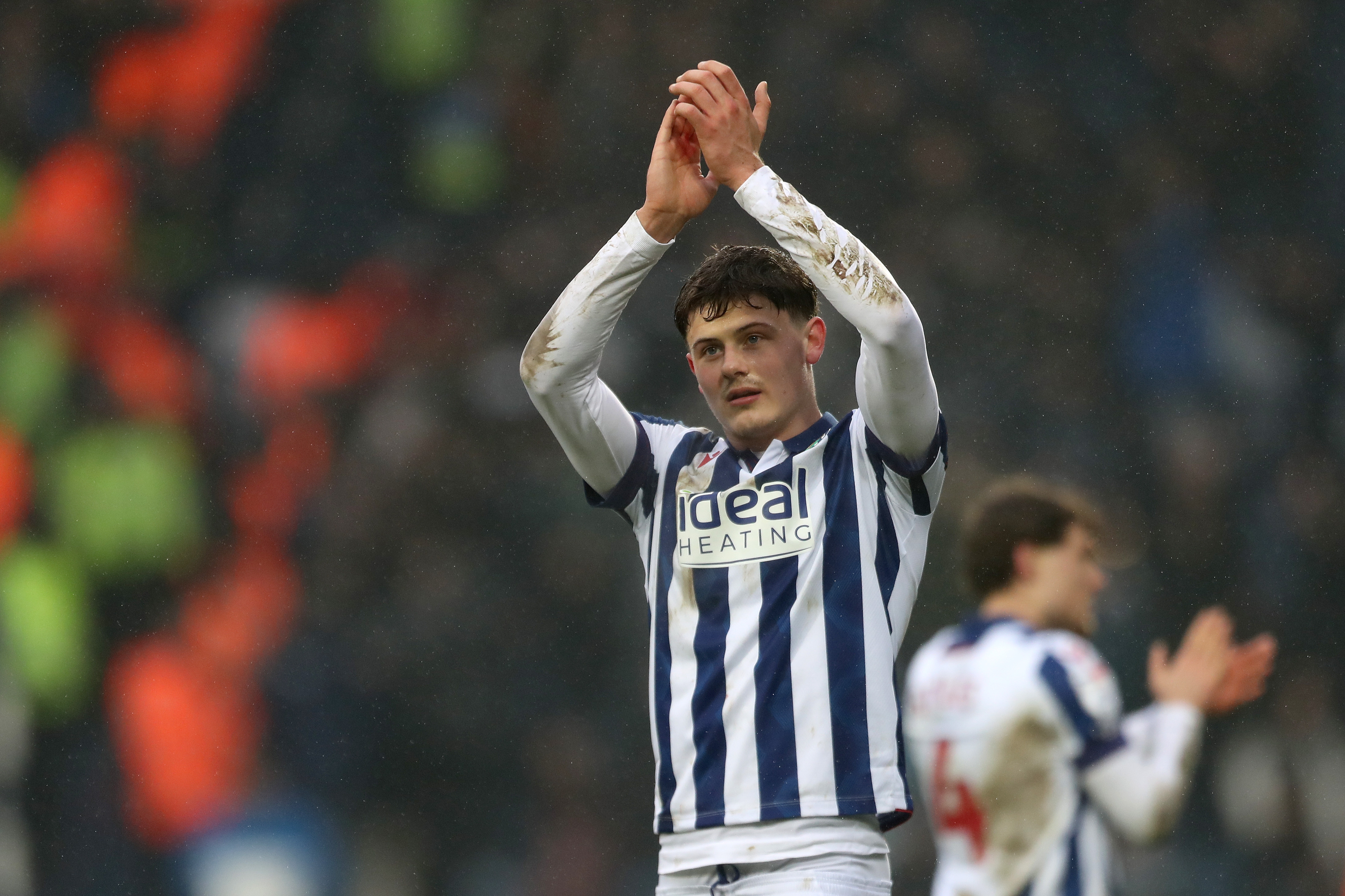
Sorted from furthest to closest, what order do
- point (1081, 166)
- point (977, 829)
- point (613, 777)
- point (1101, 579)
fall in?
point (1081, 166)
point (613, 777)
point (1101, 579)
point (977, 829)

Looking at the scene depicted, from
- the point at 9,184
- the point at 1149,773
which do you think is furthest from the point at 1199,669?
the point at 9,184

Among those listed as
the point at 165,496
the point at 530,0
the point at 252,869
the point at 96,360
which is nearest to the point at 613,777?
the point at 252,869

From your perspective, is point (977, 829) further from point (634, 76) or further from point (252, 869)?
point (634, 76)

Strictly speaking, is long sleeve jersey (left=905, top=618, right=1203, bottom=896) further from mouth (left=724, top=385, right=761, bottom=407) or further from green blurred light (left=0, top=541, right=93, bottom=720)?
green blurred light (left=0, top=541, right=93, bottom=720)

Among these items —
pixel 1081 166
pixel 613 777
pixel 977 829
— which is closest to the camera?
pixel 977 829

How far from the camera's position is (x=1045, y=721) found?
6.25 feet

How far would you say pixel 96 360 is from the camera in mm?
5145

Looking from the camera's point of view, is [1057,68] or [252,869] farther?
[1057,68]

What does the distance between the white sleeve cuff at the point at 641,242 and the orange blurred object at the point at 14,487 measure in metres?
3.55

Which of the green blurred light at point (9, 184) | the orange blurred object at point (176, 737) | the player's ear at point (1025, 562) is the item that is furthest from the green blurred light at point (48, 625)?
the player's ear at point (1025, 562)

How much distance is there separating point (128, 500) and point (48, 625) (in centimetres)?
49

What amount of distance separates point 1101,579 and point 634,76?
11.3 ft

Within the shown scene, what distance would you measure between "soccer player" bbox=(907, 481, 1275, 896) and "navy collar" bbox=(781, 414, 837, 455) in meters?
0.31

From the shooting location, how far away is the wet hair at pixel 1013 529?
2111 mm
